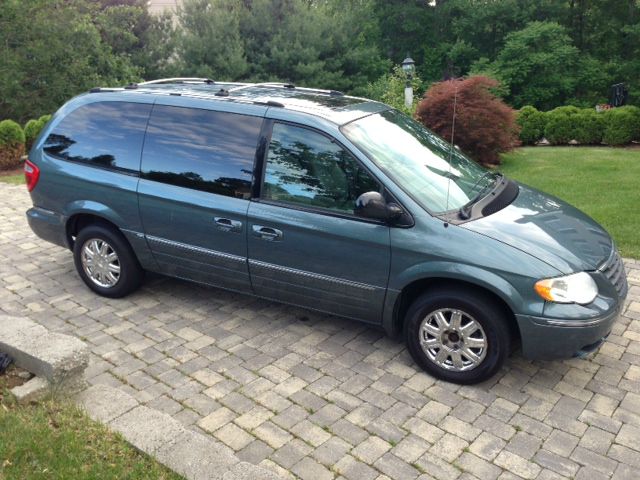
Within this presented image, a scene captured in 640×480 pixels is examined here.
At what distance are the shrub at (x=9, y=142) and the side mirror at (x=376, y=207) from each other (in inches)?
430

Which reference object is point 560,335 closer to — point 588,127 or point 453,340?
point 453,340

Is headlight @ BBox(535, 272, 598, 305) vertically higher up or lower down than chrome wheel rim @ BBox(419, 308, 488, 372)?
higher up

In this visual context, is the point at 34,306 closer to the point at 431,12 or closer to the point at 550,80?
the point at 550,80

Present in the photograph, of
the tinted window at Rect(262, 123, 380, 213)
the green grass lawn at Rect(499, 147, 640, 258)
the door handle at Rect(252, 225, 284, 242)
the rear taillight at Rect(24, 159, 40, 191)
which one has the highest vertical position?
the tinted window at Rect(262, 123, 380, 213)

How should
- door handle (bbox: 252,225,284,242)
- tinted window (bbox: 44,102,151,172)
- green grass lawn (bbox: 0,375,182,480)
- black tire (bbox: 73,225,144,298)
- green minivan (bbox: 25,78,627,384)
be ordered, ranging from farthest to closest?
black tire (bbox: 73,225,144,298), tinted window (bbox: 44,102,151,172), door handle (bbox: 252,225,284,242), green minivan (bbox: 25,78,627,384), green grass lawn (bbox: 0,375,182,480)

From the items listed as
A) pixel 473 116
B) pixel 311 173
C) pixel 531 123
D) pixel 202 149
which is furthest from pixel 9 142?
pixel 531 123

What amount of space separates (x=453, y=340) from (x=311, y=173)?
1.64 m

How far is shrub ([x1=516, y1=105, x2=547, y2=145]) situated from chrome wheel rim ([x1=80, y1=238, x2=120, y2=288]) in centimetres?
1251

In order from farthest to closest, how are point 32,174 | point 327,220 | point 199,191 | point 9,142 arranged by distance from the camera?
point 9,142
point 32,174
point 199,191
point 327,220

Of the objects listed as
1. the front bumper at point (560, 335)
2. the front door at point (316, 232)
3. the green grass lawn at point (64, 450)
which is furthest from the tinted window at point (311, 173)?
the green grass lawn at point (64, 450)

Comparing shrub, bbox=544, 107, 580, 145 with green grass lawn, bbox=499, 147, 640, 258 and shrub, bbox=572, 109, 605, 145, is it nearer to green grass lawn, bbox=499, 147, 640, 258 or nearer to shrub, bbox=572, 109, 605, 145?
shrub, bbox=572, 109, 605, 145

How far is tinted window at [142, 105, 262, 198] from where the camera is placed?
482 centimetres

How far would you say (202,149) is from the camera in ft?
16.4

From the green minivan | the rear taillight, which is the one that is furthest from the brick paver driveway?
the rear taillight
